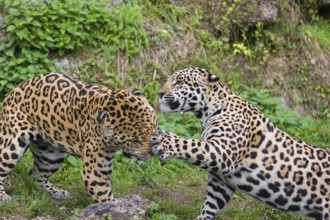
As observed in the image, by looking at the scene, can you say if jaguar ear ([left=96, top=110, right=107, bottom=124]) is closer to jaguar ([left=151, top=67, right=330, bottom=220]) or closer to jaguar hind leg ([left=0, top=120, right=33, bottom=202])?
jaguar ([left=151, top=67, right=330, bottom=220])

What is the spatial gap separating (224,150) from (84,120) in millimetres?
1591

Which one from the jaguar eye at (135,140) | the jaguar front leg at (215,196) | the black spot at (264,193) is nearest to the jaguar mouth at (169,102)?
the jaguar eye at (135,140)

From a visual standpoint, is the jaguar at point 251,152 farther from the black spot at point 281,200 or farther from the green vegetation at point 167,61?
the green vegetation at point 167,61

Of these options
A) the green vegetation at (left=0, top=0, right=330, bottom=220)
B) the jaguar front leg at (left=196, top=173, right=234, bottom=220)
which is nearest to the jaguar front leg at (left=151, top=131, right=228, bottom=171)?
the jaguar front leg at (left=196, top=173, right=234, bottom=220)

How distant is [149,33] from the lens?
13.1 meters

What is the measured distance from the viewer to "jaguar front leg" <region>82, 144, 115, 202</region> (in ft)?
27.8

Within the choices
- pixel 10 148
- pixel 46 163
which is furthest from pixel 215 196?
pixel 10 148

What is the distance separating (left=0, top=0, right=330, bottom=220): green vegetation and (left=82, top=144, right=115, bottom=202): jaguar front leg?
422mm

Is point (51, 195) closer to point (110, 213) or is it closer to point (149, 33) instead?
point (110, 213)

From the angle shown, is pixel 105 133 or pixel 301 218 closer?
pixel 105 133

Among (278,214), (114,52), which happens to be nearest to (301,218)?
(278,214)

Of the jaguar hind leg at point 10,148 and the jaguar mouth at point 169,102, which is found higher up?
the jaguar mouth at point 169,102

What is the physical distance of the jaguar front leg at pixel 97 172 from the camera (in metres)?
8.46

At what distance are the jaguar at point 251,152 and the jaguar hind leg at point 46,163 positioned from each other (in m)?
1.57
